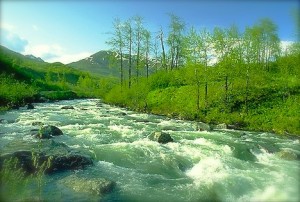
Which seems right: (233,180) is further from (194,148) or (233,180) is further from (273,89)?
(273,89)

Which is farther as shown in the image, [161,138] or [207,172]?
[161,138]

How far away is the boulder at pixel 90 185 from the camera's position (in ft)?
43.1

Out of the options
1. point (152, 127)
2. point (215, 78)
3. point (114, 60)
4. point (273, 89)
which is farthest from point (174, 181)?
point (114, 60)

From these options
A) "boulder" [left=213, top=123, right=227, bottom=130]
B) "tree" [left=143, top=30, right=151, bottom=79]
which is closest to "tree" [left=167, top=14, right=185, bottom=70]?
"tree" [left=143, top=30, right=151, bottom=79]

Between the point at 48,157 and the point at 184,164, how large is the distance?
709 centimetres

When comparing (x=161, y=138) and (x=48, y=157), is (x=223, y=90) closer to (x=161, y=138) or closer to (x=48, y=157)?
(x=161, y=138)

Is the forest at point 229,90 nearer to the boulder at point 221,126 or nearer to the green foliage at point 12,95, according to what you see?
the boulder at point 221,126

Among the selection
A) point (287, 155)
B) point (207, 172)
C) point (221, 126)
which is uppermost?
point (221, 126)

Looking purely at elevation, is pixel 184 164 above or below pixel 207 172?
above

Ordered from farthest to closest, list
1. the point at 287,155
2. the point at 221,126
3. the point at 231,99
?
the point at 231,99
the point at 221,126
the point at 287,155

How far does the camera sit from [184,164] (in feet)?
58.4

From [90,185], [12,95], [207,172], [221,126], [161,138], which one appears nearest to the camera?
[90,185]

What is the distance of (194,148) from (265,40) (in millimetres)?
45509

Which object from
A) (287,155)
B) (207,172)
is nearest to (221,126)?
(287,155)
